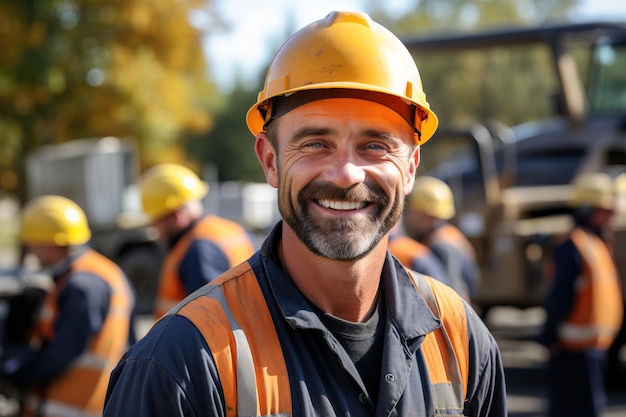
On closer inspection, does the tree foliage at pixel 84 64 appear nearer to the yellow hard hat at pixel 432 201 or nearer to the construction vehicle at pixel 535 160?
the construction vehicle at pixel 535 160

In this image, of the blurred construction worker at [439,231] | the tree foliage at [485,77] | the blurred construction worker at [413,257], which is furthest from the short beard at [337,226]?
the tree foliage at [485,77]

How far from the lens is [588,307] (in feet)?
24.2

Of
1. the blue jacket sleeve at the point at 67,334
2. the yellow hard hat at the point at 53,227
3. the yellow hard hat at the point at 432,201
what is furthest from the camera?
the yellow hard hat at the point at 432,201

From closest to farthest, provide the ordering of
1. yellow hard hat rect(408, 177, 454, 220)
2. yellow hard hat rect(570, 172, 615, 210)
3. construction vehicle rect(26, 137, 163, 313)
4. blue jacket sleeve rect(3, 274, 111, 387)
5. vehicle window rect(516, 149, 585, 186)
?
1. blue jacket sleeve rect(3, 274, 111, 387)
2. yellow hard hat rect(570, 172, 615, 210)
3. yellow hard hat rect(408, 177, 454, 220)
4. vehicle window rect(516, 149, 585, 186)
5. construction vehicle rect(26, 137, 163, 313)

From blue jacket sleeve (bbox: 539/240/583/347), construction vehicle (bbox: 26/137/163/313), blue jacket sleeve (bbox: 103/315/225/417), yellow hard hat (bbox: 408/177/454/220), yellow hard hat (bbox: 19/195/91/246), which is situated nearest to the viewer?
blue jacket sleeve (bbox: 103/315/225/417)

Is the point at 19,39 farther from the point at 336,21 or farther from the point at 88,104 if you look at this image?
the point at 336,21

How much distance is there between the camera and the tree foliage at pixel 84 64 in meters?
18.1

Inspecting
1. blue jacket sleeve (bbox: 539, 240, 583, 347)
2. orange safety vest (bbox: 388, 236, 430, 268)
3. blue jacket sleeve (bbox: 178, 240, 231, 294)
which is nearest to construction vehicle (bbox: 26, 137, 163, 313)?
orange safety vest (bbox: 388, 236, 430, 268)

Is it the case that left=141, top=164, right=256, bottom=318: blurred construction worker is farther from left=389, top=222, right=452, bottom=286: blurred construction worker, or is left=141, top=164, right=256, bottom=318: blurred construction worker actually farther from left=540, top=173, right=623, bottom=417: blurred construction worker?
left=540, top=173, right=623, bottom=417: blurred construction worker

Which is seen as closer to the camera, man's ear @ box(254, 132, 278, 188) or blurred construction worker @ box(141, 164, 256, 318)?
man's ear @ box(254, 132, 278, 188)

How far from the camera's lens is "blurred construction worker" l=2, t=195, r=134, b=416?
5227 millimetres

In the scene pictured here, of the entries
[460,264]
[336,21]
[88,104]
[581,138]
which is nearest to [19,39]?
[88,104]

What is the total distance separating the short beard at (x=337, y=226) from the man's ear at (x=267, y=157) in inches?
5.5

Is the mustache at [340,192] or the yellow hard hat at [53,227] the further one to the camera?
the yellow hard hat at [53,227]
